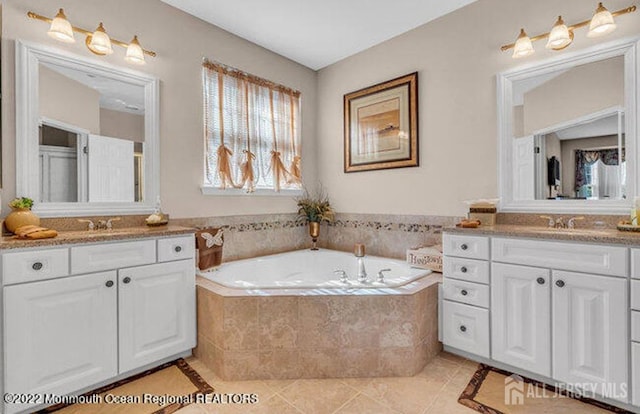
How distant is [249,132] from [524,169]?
2366 millimetres

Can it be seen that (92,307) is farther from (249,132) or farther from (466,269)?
(466,269)

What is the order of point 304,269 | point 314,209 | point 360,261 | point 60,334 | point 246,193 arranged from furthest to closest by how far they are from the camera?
point 314,209 → point 304,269 → point 246,193 → point 360,261 → point 60,334

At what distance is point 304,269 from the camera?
10.3 feet

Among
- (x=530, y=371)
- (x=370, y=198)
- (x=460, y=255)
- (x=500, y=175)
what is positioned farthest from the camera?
(x=370, y=198)

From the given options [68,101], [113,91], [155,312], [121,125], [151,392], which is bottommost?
[151,392]

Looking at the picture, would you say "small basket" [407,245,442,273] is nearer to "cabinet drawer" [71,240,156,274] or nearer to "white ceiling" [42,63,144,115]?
"cabinet drawer" [71,240,156,274]

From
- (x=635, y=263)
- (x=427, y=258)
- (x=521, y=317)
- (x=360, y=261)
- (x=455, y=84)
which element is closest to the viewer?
(x=635, y=263)

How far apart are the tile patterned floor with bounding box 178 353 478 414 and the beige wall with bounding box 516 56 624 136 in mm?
1808

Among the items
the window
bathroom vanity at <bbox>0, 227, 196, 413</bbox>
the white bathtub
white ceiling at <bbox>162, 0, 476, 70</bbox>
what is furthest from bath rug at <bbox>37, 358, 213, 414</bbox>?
white ceiling at <bbox>162, 0, 476, 70</bbox>

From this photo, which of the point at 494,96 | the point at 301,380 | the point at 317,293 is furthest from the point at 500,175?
the point at 301,380

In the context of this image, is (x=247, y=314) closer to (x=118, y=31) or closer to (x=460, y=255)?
(x=460, y=255)

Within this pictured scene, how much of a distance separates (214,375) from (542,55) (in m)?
3.12

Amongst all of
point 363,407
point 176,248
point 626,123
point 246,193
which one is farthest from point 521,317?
point 246,193

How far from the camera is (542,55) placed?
2197mm
